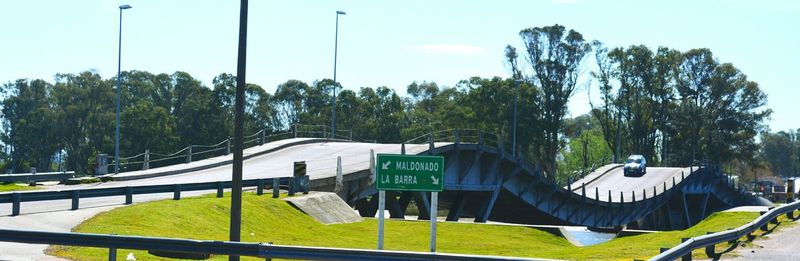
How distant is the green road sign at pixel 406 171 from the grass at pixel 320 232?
3.18 metres

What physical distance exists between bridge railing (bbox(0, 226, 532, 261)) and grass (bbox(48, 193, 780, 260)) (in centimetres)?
380

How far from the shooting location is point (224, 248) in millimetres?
13961

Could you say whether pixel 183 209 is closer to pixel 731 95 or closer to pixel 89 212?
pixel 89 212

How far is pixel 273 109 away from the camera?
134500 mm

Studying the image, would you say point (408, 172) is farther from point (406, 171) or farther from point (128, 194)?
point (128, 194)

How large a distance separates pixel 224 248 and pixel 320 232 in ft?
59.9

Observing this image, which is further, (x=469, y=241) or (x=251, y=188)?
(x=251, y=188)

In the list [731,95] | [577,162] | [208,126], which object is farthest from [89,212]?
[577,162]

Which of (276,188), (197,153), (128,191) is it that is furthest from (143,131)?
(128,191)

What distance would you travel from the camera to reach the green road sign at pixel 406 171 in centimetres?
2169

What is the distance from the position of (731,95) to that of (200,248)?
113 m

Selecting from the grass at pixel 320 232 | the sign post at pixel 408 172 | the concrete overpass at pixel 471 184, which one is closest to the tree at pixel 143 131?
the concrete overpass at pixel 471 184

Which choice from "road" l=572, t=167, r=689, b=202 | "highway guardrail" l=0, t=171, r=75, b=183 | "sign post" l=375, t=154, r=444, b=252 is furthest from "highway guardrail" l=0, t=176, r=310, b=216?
"road" l=572, t=167, r=689, b=202

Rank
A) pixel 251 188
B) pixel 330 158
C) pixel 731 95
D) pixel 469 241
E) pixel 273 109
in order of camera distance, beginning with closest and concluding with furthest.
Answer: pixel 469 241
pixel 251 188
pixel 330 158
pixel 731 95
pixel 273 109
